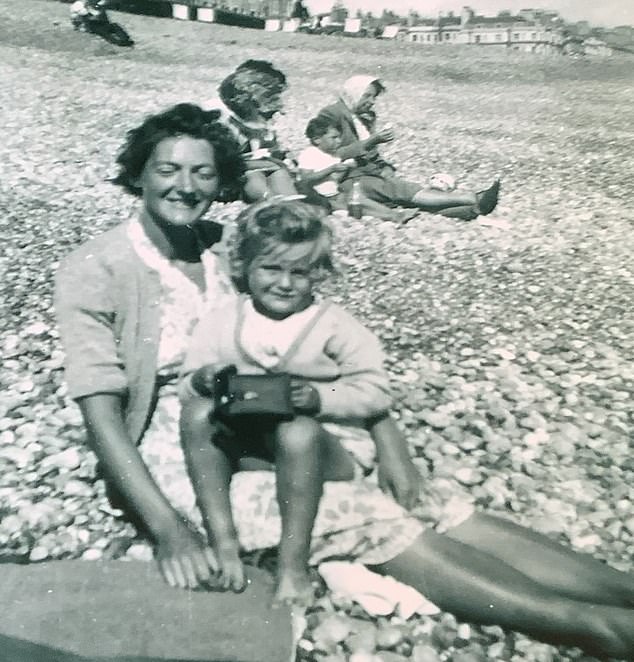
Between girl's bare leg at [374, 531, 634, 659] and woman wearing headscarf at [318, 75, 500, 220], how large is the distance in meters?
1.54

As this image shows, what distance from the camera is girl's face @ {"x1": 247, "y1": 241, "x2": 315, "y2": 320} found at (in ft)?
4.64

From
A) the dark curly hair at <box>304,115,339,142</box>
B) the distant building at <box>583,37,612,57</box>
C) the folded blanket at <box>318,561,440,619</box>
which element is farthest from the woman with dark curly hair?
the dark curly hair at <box>304,115,339,142</box>

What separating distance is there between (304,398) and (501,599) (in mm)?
549

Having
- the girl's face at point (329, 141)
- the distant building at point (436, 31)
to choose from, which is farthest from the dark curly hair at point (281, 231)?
the girl's face at point (329, 141)

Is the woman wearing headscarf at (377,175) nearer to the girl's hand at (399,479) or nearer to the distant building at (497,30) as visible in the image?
the distant building at (497,30)

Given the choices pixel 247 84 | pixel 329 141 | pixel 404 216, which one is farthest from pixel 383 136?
pixel 247 84

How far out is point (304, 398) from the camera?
1.32 metres

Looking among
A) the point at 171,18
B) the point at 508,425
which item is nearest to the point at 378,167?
the point at 171,18

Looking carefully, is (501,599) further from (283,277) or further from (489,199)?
(489,199)

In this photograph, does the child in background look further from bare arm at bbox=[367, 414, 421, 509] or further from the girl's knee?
the girl's knee

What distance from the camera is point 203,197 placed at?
4.80ft

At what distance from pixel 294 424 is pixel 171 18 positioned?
144 cm

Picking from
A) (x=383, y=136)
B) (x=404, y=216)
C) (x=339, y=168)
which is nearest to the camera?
(x=383, y=136)

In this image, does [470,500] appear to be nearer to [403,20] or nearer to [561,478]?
[561,478]
